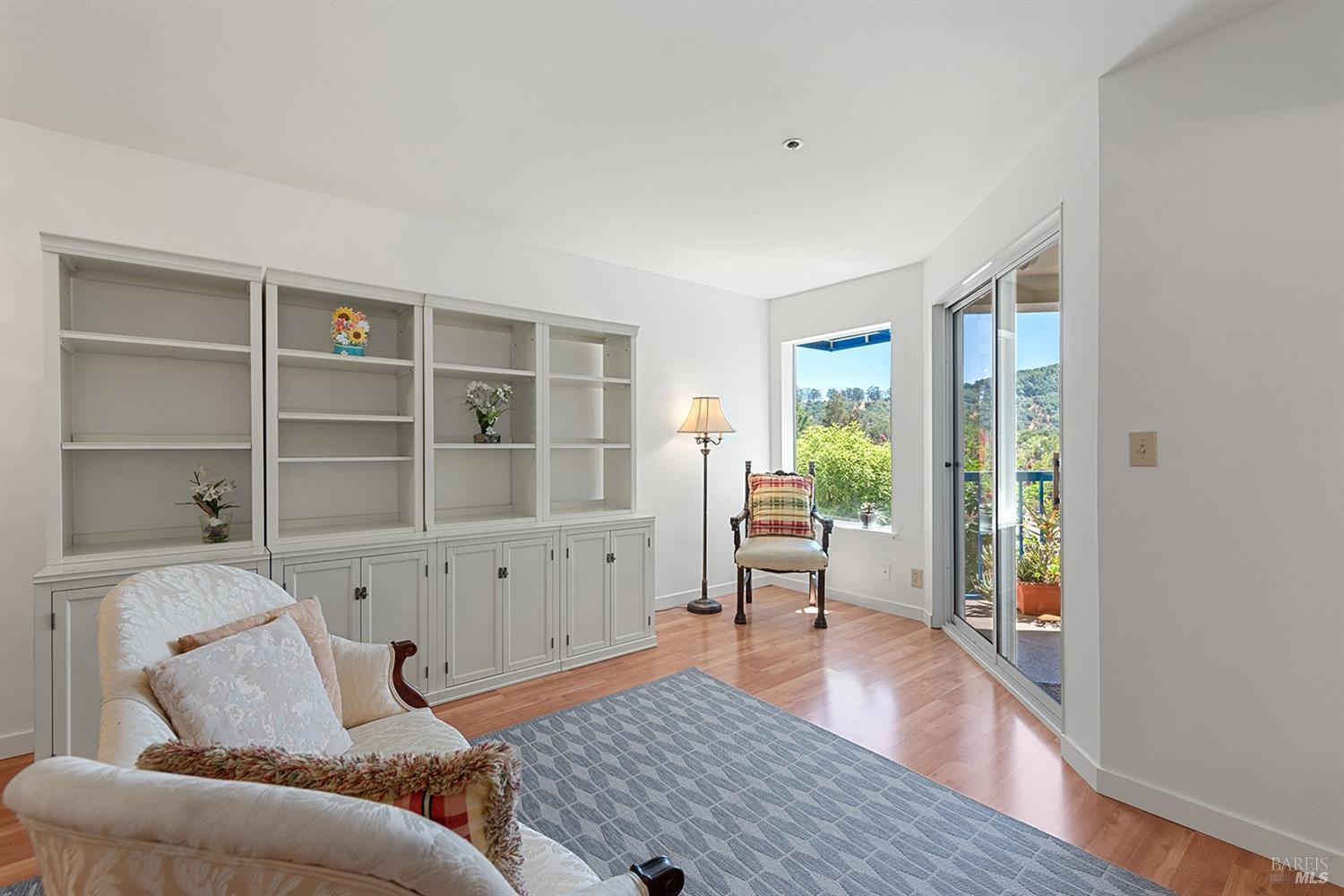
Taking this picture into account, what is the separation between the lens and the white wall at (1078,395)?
7.38 ft

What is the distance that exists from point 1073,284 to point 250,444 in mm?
3470

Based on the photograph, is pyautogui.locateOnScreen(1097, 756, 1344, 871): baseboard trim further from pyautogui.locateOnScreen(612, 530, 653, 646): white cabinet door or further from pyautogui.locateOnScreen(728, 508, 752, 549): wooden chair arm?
pyautogui.locateOnScreen(728, 508, 752, 549): wooden chair arm

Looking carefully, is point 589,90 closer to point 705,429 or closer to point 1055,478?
point 1055,478

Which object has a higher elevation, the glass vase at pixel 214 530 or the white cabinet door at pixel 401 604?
the glass vase at pixel 214 530

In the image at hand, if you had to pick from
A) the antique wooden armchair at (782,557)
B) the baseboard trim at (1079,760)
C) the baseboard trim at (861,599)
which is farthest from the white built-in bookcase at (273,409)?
the baseboard trim at (1079,760)

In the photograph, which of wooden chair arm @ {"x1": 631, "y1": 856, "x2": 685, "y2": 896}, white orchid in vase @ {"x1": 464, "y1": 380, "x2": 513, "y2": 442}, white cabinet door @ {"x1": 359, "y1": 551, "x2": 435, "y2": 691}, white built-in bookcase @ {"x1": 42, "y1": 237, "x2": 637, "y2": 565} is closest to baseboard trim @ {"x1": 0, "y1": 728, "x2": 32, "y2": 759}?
white built-in bookcase @ {"x1": 42, "y1": 237, "x2": 637, "y2": 565}

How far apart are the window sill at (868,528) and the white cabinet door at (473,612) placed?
2.85m

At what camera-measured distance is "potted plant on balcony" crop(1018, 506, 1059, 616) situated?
286 centimetres

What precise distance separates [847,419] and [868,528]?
0.90m

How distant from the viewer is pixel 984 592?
3.59m

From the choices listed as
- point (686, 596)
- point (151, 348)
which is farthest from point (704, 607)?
point (151, 348)

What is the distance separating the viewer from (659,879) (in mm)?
945

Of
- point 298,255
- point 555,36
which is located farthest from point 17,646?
point 555,36

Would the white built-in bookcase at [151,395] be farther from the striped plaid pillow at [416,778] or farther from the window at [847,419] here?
the window at [847,419]
